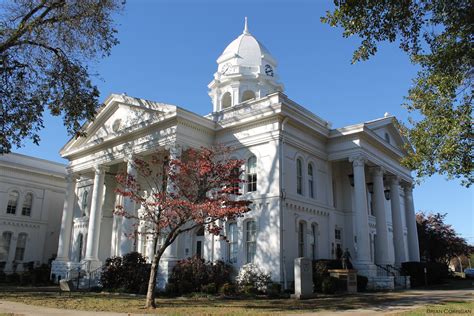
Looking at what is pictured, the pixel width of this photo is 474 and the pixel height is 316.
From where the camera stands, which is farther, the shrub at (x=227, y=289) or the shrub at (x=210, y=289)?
the shrub at (x=210, y=289)

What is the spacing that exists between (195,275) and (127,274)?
4.24 metres

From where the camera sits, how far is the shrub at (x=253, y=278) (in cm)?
2098

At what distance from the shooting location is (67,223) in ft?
106

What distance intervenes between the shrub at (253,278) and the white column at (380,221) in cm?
884

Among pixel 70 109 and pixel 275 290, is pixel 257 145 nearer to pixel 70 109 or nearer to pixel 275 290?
pixel 275 290

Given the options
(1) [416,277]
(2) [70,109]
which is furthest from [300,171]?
(2) [70,109]

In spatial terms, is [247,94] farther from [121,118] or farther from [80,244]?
[80,244]

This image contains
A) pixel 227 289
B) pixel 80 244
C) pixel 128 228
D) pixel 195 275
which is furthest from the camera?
pixel 80 244

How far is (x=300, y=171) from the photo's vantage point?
82.0 ft

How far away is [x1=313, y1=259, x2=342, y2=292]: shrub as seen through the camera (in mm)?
21500

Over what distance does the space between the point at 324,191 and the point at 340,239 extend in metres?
3.43

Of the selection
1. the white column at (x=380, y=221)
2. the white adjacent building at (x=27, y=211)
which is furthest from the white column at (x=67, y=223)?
the white column at (x=380, y=221)

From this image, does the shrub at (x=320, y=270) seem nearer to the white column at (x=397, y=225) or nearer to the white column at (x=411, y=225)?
the white column at (x=397, y=225)

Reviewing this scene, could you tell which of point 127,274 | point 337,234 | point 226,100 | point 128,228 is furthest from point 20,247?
point 337,234
